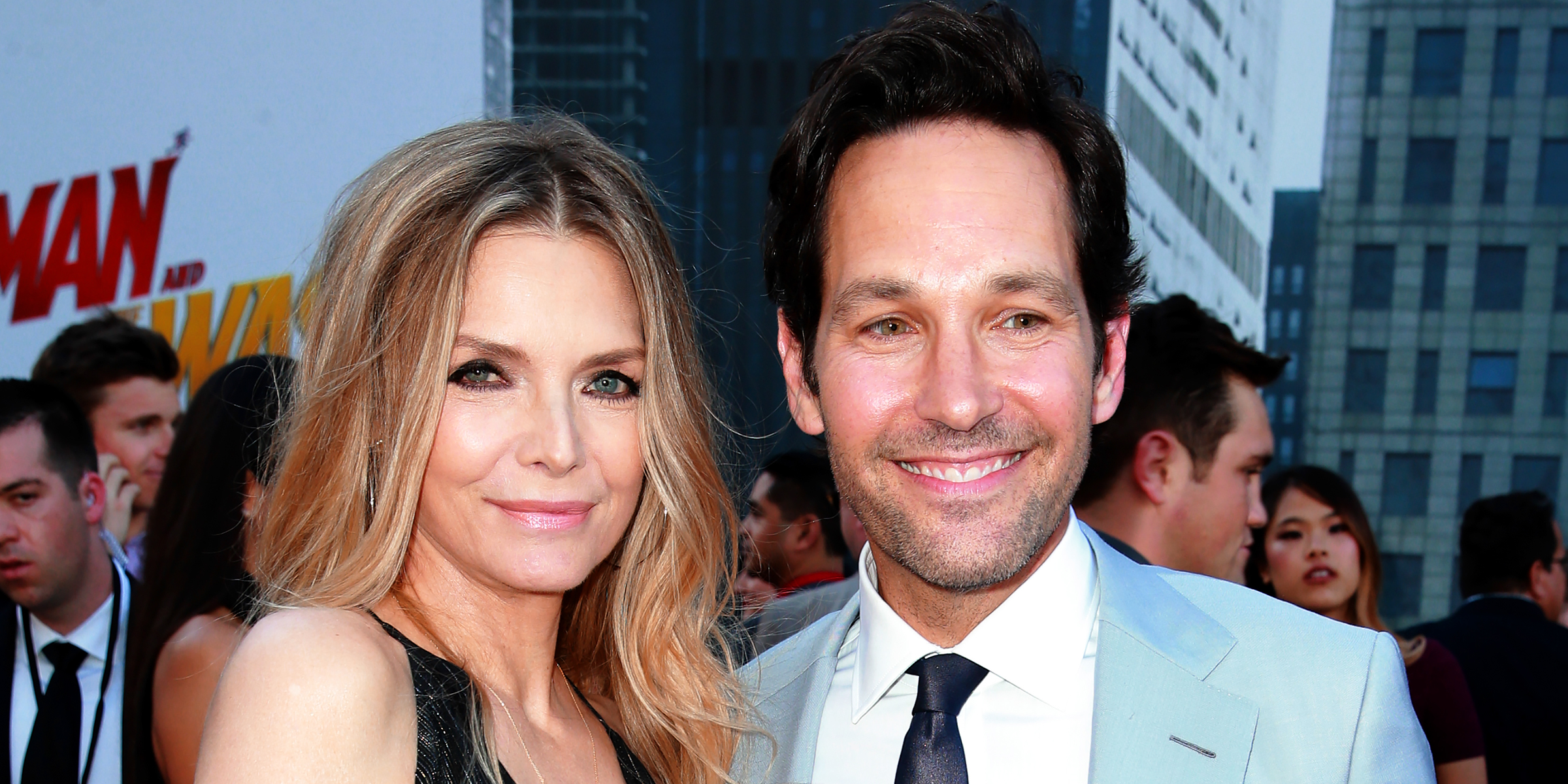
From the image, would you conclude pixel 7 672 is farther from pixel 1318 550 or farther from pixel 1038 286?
pixel 1318 550

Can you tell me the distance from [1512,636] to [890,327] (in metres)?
3.74

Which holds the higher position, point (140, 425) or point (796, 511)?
point (140, 425)

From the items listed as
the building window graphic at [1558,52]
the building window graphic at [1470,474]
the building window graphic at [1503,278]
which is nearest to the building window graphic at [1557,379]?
the building window graphic at [1558,52]

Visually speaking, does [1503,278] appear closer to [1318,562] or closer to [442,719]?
[1318,562]

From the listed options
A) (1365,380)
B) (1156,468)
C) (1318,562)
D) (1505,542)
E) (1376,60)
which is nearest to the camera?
(1156,468)

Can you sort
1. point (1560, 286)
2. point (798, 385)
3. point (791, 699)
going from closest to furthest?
point (791, 699)
point (798, 385)
point (1560, 286)

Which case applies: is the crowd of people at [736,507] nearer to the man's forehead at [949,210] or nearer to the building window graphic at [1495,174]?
the man's forehead at [949,210]

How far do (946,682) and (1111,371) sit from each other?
637mm

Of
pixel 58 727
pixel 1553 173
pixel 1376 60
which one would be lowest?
pixel 58 727

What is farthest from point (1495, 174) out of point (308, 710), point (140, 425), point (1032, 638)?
point (308, 710)

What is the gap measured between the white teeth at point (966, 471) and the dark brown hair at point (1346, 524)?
3.34m

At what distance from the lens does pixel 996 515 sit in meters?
1.88

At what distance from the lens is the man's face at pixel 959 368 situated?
187cm

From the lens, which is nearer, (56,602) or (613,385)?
(613,385)
